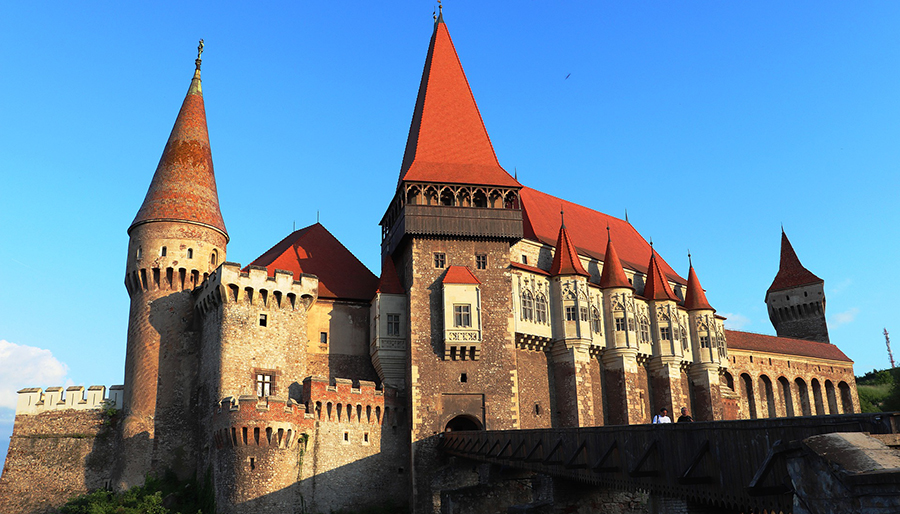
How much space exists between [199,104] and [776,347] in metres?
42.7

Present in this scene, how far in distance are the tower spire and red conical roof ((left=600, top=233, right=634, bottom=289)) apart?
2006 cm

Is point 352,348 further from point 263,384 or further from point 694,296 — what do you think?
point 694,296

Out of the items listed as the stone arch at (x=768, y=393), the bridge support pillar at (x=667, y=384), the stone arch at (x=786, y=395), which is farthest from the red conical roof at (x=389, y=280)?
the stone arch at (x=786, y=395)

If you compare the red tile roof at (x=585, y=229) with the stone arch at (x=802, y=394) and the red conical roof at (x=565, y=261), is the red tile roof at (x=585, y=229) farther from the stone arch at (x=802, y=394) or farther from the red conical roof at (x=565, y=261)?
the stone arch at (x=802, y=394)

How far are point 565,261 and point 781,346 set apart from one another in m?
25.9

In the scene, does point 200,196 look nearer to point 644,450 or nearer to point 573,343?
point 573,343

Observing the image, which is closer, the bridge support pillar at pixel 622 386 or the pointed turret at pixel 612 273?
the bridge support pillar at pixel 622 386

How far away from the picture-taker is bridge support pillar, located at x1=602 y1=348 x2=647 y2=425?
35938 millimetres

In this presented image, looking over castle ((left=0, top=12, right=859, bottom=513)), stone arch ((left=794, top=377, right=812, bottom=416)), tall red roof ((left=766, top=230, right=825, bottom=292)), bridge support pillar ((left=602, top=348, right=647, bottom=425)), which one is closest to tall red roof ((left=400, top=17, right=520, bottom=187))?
castle ((left=0, top=12, right=859, bottom=513))

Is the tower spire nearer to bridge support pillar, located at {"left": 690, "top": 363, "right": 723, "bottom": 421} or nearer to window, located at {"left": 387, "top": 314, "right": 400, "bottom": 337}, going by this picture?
window, located at {"left": 387, "top": 314, "right": 400, "bottom": 337}

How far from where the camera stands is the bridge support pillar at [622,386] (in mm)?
35938

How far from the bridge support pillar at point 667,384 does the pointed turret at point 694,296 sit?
4.36 m

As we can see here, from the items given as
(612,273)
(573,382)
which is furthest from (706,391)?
(573,382)

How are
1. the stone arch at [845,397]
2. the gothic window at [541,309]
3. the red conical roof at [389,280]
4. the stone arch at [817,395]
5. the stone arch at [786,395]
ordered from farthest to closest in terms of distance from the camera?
the stone arch at [845,397] → the stone arch at [817,395] → the stone arch at [786,395] → the gothic window at [541,309] → the red conical roof at [389,280]
